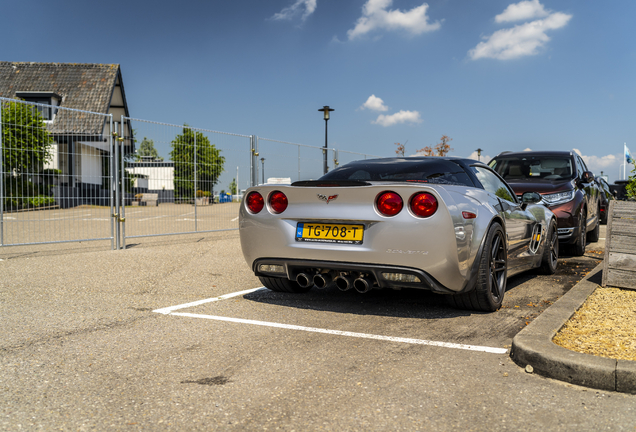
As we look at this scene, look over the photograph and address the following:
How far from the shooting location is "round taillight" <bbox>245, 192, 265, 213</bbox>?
4.57m

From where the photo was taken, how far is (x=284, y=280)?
16.9 feet

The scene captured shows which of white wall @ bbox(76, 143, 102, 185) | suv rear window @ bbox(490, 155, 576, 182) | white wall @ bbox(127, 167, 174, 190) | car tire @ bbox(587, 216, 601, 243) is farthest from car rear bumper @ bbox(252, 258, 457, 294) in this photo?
car tire @ bbox(587, 216, 601, 243)

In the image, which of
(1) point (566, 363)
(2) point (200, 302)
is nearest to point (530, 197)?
(1) point (566, 363)

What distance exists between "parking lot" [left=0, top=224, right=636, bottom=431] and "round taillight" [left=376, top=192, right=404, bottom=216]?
0.90m

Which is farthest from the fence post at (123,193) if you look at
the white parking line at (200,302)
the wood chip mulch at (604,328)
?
the wood chip mulch at (604,328)

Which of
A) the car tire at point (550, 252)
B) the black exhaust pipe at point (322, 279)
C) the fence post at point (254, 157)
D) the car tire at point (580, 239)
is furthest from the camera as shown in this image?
the fence post at point (254, 157)

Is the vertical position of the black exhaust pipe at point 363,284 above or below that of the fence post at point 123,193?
below

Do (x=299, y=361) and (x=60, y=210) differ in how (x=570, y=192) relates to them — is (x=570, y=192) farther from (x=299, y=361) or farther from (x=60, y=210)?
(x=60, y=210)

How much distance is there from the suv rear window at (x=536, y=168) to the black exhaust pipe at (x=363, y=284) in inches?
233

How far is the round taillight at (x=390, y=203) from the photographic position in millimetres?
4000

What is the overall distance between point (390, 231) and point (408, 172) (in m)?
0.94

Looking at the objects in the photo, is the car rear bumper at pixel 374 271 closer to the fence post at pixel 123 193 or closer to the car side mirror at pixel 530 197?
the car side mirror at pixel 530 197

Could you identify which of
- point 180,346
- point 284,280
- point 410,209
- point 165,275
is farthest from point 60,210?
point 410,209

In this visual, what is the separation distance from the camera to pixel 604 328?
3.72 meters
